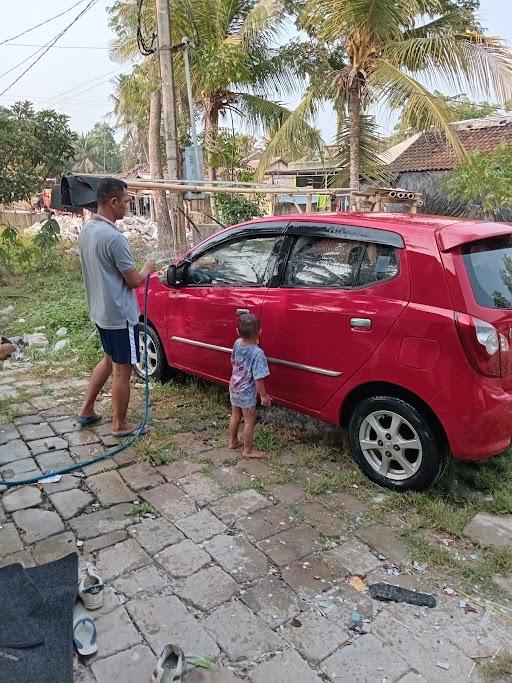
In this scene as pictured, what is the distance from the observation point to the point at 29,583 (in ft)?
8.23

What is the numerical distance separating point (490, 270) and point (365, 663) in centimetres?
224

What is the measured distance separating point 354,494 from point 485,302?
1446mm

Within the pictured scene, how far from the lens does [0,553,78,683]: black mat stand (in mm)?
2072

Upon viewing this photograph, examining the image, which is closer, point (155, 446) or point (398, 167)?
point (155, 446)

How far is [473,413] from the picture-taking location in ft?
9.90

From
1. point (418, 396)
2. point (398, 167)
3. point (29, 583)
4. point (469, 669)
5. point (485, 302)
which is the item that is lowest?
point (469, 669)

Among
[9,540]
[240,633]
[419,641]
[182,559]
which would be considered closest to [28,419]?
[9,540]

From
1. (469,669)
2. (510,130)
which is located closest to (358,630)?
(469,669)

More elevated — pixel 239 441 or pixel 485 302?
pixel 485 302

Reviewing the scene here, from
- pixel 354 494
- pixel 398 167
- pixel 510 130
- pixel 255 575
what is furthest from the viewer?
pixel 398 167

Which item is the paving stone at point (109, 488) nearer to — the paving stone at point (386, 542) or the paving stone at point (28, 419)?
the paving stone at point (28, 419)

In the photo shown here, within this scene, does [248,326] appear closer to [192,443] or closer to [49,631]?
[192,443]

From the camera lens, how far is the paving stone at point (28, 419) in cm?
456

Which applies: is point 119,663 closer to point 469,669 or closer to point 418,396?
point 469,669
